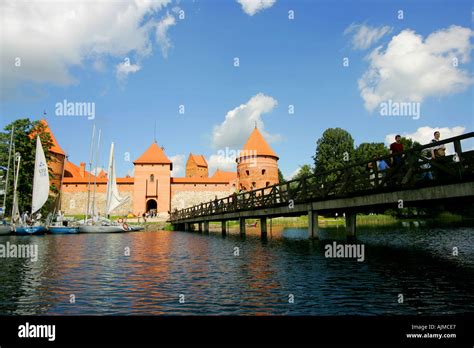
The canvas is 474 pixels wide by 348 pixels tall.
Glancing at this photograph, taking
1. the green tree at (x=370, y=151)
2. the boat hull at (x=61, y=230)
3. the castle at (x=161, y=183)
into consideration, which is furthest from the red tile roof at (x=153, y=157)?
the green tree at (x=370, y=151)

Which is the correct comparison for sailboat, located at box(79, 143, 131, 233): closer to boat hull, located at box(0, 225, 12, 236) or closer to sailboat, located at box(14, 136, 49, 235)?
sailboat, located at box(14, 136, 49, 235)

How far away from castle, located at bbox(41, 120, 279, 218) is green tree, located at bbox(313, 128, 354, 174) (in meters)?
8.03

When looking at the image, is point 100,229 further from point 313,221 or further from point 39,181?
point 313,221

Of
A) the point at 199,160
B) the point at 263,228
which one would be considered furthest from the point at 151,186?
the point at 263,228

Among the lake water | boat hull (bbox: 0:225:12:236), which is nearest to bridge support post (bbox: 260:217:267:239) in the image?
the lake water

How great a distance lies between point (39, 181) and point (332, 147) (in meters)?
47.7

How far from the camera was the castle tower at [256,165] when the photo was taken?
66.4 meters

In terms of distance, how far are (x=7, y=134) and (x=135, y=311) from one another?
1868 inches

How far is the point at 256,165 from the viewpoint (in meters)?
66.6

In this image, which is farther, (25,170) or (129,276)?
(25,170)

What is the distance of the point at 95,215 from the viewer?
42688 millimetres

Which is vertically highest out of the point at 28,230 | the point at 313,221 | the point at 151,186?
the point at 151,186
